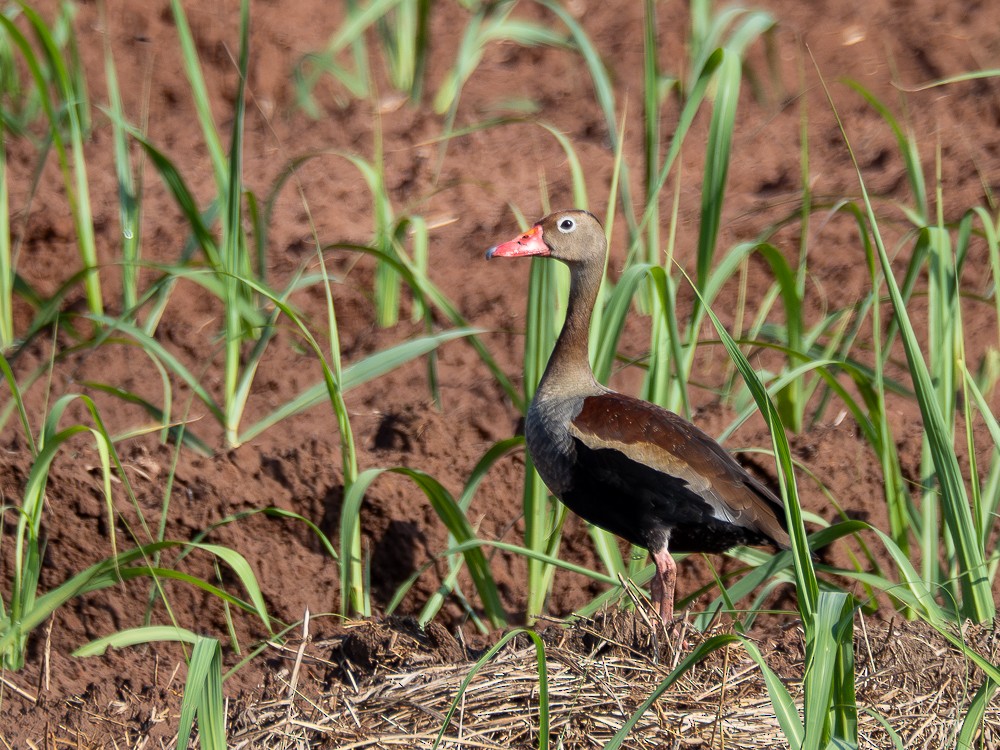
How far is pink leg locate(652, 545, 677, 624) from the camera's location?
360 cm

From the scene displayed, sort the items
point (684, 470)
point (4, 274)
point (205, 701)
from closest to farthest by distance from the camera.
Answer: point (205, 701), point (684, 470), point (4, 274)

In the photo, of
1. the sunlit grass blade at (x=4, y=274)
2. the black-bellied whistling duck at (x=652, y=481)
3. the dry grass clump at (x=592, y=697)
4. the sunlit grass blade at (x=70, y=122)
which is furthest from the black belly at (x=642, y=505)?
the sunlit grass blade at (x=4, y=274)

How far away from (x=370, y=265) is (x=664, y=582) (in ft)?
8.51

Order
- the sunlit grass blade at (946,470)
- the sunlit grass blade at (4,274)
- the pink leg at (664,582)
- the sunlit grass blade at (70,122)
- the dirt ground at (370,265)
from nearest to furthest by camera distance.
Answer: the sunlit grass blade at (946,470), the pink leg at (664,582), the dirt ground at (370,265), the sunlit grass blade at (70,122), the sunlit grass blade at (4,274)

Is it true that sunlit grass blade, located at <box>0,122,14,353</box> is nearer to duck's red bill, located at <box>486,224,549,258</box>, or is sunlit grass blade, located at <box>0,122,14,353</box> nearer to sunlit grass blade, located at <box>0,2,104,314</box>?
sunlit grass blade, located at <box>0,2,104,314</box>

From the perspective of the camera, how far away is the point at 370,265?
19.0 ft

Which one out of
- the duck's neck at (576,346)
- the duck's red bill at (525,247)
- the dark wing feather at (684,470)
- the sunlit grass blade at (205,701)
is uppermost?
the duck's red bill at (525,247)

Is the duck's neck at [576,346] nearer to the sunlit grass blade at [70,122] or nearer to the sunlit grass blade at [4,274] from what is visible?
the sunlit grass blade at [70,122]

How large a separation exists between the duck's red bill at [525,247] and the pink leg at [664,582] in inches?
39.1

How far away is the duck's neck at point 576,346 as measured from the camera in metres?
3.98

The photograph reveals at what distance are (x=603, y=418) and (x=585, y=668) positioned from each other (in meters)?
0.90

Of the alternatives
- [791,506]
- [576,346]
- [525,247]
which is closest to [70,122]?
[525,247]

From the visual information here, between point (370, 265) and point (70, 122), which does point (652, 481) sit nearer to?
point (370, 265)

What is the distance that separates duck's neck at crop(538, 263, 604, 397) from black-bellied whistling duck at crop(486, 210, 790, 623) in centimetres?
9
